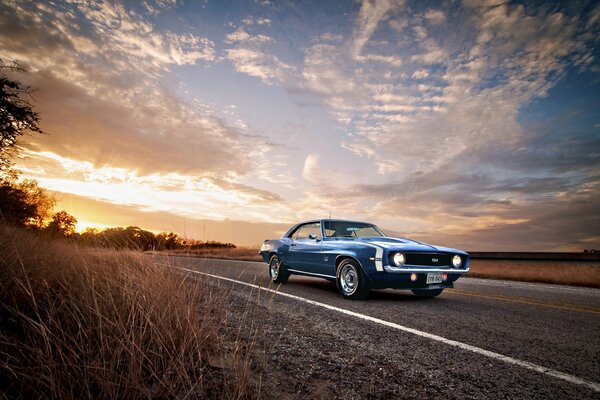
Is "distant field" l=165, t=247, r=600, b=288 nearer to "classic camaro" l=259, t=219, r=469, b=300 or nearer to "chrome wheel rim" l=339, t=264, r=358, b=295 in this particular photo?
"classic camaro" l=259, t=219, r=469, b=300

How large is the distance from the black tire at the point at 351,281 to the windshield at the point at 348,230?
0.98 metres

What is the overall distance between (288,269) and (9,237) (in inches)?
192

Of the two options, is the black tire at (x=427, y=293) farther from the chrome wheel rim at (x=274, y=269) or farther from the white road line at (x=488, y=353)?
the chrome wheel rim at (x=274, y=269)

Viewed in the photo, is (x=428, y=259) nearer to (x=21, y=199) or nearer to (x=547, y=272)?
(x=547, y=272)

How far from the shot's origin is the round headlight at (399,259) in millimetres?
5270

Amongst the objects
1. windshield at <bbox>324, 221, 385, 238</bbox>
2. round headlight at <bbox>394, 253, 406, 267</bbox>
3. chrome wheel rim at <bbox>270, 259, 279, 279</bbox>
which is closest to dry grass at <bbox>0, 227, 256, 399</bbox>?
round headlight at <bbox>394, 253, 406, 267</bbox>

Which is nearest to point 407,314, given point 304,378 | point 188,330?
point 304,378

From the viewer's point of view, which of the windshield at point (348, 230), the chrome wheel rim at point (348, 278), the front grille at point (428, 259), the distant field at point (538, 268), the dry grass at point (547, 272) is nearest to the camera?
the front grille at point (428, 259)

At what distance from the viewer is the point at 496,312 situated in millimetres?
4770

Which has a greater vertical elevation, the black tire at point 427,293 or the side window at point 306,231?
the side window at point 306,231

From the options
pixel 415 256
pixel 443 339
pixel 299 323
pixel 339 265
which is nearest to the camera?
pixel 443 339

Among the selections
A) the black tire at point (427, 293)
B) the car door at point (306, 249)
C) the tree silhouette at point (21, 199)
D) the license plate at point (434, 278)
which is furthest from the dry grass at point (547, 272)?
the tree silhouette at point (21, 199)

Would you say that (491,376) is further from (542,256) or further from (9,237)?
(542,256)

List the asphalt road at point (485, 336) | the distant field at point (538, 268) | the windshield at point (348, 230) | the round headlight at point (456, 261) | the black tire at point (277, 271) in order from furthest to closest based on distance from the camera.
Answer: the distant field at point (538, 268), the black tire at point (277, 271), the windshield at point (348, 230), the round headlight at point (456, 261), the asphalt road at point (485, 336)
